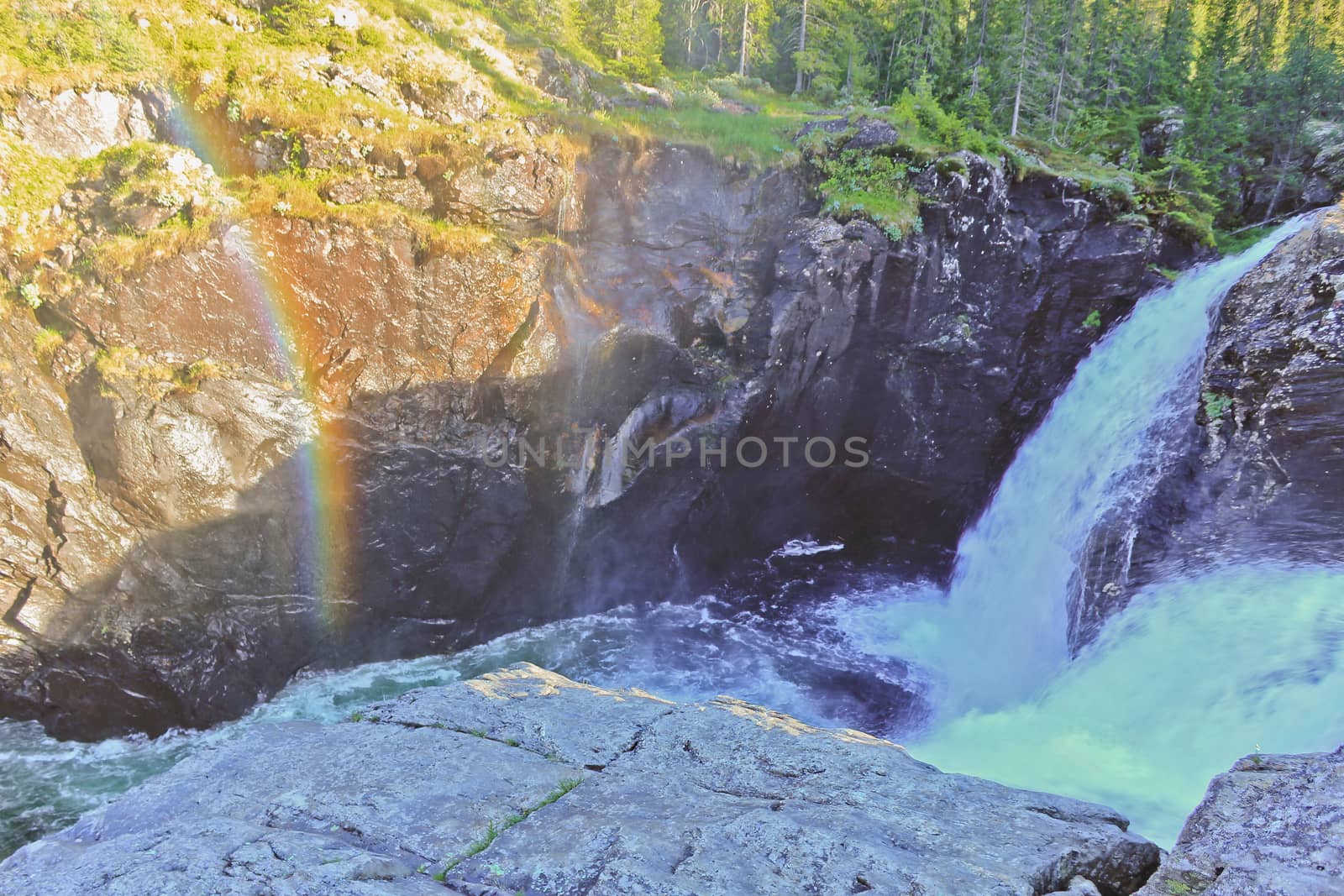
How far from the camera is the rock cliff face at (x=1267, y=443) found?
10.2m

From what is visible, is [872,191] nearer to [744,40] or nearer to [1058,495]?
[1058,495]

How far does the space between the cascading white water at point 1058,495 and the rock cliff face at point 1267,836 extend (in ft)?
22.9

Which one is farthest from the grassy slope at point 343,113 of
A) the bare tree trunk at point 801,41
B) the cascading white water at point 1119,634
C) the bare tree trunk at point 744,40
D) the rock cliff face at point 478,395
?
the bare tree trunk at point 801,41

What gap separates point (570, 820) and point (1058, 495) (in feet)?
41.2

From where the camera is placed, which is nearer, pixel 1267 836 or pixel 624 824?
pixel 1267 836

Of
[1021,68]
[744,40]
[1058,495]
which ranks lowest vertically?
[1058,495]

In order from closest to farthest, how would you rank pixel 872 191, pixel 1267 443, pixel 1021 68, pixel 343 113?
pixel 1267 443, pixel 343 113, pixel 872 191, pixel 1021 68

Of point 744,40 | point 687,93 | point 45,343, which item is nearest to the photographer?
point 45,343

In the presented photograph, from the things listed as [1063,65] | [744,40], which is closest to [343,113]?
[744,40]

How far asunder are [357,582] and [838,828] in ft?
→ 38.3

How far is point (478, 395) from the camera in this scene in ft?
46.3

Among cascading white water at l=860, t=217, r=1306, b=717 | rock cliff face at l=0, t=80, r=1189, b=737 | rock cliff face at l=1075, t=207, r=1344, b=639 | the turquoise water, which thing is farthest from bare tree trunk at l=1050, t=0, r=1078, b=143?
rock cliff face at l=1075, t=207, r=1344, b=639

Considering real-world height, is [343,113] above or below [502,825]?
above

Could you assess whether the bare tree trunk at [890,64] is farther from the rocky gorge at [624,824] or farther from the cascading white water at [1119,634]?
the rocky gorge at [624,824]
